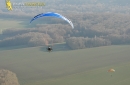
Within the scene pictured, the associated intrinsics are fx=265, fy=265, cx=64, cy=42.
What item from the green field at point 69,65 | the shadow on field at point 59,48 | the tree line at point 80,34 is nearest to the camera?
the green field at point 69,65

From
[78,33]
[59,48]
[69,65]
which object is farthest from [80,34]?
[69,65]

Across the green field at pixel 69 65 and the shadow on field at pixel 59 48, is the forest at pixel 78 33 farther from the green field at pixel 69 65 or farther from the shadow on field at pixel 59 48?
the green field at pixel 69 65

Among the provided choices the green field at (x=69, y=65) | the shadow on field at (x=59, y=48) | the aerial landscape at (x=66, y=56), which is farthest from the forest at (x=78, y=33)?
the green field at (x=69, y=65)

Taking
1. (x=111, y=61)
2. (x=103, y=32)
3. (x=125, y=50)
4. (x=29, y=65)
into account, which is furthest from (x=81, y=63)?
(x=103, y=32)

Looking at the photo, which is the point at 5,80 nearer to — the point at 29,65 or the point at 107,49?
the point at 29,65

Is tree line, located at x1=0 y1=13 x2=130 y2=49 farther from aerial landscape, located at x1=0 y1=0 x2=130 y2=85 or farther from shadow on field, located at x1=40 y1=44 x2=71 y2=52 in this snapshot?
shadow on field, located at x1=40 y1=44 x2=71 y2=52

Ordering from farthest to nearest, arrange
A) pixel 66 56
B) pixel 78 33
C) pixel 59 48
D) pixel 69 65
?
1. pixel 78 33
2. pixel 59 48
3. pixel 66 56
4. pixel 69 65

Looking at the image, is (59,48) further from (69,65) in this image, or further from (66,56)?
(69,65)

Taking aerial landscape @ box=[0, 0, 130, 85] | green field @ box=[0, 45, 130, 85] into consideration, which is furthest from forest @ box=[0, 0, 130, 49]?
green field @ box=[0, 45, 130, 85]
